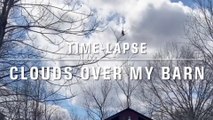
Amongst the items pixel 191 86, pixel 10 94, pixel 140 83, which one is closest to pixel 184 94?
pixel 191 86

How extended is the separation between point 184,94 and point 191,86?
101 centimetres

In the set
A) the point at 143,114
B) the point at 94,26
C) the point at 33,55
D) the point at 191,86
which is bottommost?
the point at 143,114

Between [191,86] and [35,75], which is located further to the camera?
[191,86]

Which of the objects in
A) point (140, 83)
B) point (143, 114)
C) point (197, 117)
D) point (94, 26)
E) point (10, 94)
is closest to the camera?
point (94, 26)

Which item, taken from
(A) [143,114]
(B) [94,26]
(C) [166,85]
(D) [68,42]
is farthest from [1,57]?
(A) [143,114]

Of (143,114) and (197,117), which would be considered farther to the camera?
(143,114)

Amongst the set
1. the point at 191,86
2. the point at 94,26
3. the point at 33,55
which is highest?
the point at 94,26

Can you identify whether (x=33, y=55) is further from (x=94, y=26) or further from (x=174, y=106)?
(x=174, y=106)

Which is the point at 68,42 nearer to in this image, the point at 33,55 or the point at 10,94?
the point at 33,55

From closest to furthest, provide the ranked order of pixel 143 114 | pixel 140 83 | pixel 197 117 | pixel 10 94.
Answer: pixel 10 94 < pixel 197 117 < pixel 140 83 < pixel 143 114

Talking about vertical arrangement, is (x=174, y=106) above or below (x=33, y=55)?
below

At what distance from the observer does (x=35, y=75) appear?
27.3 feet

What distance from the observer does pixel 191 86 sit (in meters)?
31.7

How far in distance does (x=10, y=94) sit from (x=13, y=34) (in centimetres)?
126
